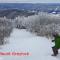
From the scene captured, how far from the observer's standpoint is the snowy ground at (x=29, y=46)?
2.36 feet

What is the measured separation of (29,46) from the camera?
0.73 metres

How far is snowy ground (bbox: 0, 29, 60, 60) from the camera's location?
0.72 meters

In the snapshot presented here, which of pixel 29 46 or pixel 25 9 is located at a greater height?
pixel 25 9

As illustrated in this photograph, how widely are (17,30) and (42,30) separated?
11 centimetres

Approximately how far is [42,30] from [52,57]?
13 cm

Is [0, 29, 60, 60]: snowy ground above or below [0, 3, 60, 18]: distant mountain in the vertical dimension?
below

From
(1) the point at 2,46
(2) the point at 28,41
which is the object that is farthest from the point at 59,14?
(1) the point at 2,46

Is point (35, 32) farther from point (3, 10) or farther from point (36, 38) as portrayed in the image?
point (3, 10)

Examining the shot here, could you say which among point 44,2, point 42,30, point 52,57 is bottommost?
point 52,57

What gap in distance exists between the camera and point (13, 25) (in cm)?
77

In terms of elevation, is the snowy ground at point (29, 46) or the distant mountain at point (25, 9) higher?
the distant mountain at point (25, 9)

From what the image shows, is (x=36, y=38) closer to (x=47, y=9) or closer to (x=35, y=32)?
(x=35, y=32)

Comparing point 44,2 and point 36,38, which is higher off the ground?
point 44,2

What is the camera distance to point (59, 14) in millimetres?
773
